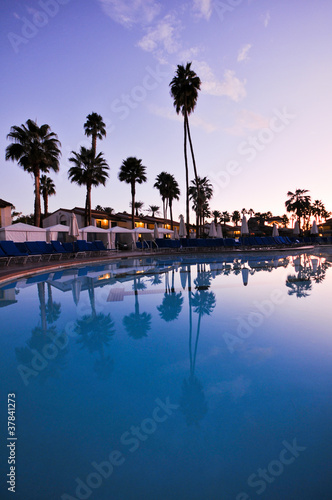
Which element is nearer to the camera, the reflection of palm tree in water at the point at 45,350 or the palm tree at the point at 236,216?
the reflection of palm tree in water at the point at 45,350

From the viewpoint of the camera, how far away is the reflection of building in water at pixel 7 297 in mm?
6777

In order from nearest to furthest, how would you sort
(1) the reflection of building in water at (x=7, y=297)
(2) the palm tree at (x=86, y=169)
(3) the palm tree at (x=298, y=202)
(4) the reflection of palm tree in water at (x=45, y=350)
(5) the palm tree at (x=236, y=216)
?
(4) the reflection of palm tree in water at (x=45, y=350), (1) the reflection of building in water at (x=7, y=297), (2) the palm tree at (x=86, y=169), (3) the palm tree at (x=298, y=202), (5) the palm tree at (x=236, y=216)

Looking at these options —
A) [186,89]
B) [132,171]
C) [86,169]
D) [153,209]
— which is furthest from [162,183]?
[153,209]

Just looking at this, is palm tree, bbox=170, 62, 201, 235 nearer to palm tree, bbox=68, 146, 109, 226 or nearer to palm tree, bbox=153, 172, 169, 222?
palm tree, bbox=68, 146, 109, 226

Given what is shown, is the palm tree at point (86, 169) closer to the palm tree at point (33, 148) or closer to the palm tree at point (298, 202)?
the palm tree at point (33, 148)

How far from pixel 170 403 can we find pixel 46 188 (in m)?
39.3

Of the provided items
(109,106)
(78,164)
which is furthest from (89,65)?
(78,164)

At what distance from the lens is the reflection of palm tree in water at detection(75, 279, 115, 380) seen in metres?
3.37

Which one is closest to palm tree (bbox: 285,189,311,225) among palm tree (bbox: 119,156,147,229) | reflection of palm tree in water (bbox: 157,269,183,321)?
palm tree (bbox: 119,156,147,229)

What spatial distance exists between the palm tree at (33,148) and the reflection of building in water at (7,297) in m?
16.5

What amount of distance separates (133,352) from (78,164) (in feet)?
86.2

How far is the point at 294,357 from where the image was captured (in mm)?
3576

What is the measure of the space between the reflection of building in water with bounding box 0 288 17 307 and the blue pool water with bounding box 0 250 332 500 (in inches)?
44.1

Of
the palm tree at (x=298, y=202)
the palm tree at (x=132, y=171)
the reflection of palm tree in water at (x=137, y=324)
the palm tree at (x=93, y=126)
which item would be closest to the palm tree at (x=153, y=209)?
the palm tree at (x=298, y=202)
